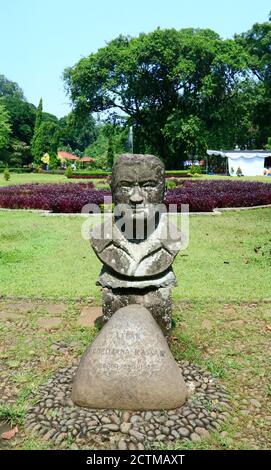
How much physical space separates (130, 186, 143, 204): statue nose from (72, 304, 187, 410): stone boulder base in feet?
3.69

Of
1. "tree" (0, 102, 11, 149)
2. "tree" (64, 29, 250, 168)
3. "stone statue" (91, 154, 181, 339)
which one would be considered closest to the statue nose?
"stone statue" (91, 154, 181, 339)

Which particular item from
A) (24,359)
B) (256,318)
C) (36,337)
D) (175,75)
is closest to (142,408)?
(24,359)

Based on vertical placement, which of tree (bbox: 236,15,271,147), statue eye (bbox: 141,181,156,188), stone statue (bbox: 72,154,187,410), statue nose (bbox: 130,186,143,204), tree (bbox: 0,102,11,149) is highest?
tree (bbox: 236,15,271,147)

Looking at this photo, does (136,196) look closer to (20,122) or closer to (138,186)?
(138,186)

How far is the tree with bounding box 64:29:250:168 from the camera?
1261 inches

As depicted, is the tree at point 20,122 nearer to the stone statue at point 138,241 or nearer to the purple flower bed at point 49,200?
the purple flower bed at point 49,200

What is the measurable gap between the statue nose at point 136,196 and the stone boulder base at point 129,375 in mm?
1123

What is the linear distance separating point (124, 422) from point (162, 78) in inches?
1338

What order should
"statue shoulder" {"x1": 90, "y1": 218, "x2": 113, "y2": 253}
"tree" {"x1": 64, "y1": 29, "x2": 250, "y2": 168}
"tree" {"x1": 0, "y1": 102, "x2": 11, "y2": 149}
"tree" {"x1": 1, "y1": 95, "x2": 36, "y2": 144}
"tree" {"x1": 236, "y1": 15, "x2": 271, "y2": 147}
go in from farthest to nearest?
"tree" {"x1": 1, "y1": 95, "x2": 36, "y2": 144} < "tree" {"x1": 0, "y1": 102, "x2": 11, "y2": 149} < "tree" {"x1": 236, "y1": 15, "x2": 271, "y2": 147} < "tree" {"x1": 64, "y1": 29, "x2": 250, "y2": 168} < "statue shoulder" {"x1": 90, "y1": 218, "x2": 113, "y2": 253}

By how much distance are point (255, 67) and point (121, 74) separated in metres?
11.1

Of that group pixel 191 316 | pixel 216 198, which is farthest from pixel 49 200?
pixel 191 316

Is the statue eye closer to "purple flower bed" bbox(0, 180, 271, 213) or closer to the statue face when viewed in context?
the statue face

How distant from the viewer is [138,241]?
13.3 feet

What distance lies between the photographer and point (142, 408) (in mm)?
3225
